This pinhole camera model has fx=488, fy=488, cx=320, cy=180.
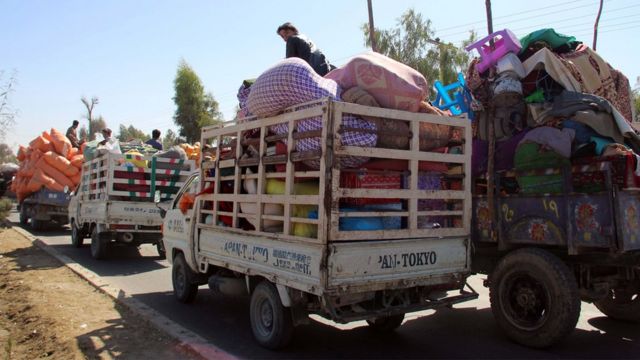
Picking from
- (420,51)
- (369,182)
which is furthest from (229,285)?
(420,51)

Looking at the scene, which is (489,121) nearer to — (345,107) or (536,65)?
(536,65)

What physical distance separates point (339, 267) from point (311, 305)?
0.52 meters

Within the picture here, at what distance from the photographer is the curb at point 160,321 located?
4246mm

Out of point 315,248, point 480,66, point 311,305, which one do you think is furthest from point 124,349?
point 480,66

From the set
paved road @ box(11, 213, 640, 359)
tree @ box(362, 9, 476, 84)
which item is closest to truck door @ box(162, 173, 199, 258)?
paved road @ box(11, 213, 640, 359)

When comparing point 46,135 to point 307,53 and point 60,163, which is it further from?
point 307,53

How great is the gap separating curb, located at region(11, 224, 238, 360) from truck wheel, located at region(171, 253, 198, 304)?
0.46 m

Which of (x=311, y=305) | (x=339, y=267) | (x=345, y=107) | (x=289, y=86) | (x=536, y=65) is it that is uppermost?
(x=536, y=65)

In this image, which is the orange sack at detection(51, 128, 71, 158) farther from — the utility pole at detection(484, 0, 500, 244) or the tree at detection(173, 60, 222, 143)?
the tree at detection(173, 60, 222, 143)

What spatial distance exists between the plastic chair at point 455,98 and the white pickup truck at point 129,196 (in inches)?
229

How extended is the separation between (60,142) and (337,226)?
1293 centimetres

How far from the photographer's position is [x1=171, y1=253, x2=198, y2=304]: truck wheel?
6.14 meters

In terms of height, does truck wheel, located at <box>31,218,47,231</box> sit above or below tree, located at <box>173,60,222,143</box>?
below

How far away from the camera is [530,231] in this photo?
15.4 ft
